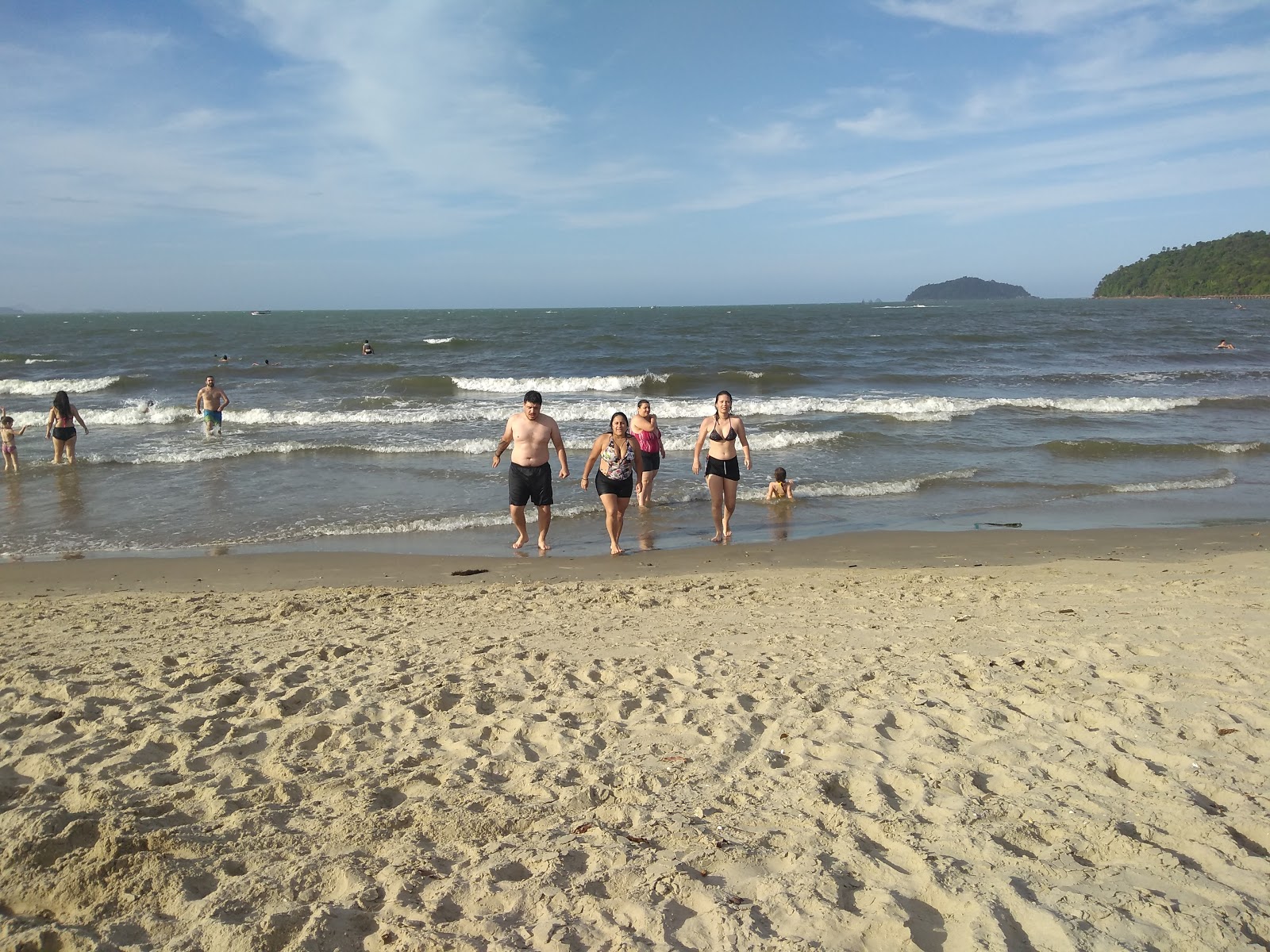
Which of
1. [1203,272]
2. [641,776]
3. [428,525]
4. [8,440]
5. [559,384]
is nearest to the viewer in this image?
[641,776]

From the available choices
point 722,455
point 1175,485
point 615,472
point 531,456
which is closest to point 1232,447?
point 1175,485

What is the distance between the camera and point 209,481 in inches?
482

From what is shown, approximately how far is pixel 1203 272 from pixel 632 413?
12691cm

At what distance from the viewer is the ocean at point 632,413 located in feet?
32.7

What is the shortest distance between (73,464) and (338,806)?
1315cm

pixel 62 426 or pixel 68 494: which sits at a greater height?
pixel 62 426

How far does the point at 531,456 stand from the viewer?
8.43m

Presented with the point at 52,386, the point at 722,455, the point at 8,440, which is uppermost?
the point at 52,386

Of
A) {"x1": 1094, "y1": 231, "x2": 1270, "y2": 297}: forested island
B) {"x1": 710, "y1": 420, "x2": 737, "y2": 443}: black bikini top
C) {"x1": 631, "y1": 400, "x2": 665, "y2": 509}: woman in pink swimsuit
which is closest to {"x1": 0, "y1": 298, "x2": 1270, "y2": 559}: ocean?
{"x1": 631, "y1": 400, "x2": 665, "y2": 509}: woman in pink swimsuit

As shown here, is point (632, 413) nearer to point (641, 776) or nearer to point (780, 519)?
point (780, 519)

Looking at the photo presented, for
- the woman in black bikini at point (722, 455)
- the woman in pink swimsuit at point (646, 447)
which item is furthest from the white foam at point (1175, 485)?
the woman in pink swimsuit at point (646, 447)

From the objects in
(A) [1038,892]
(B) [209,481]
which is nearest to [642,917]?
(A) [1038,892]

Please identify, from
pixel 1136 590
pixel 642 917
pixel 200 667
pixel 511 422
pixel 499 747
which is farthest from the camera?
pixel 511 422

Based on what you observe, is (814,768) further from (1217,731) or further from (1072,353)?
(1072,353)
